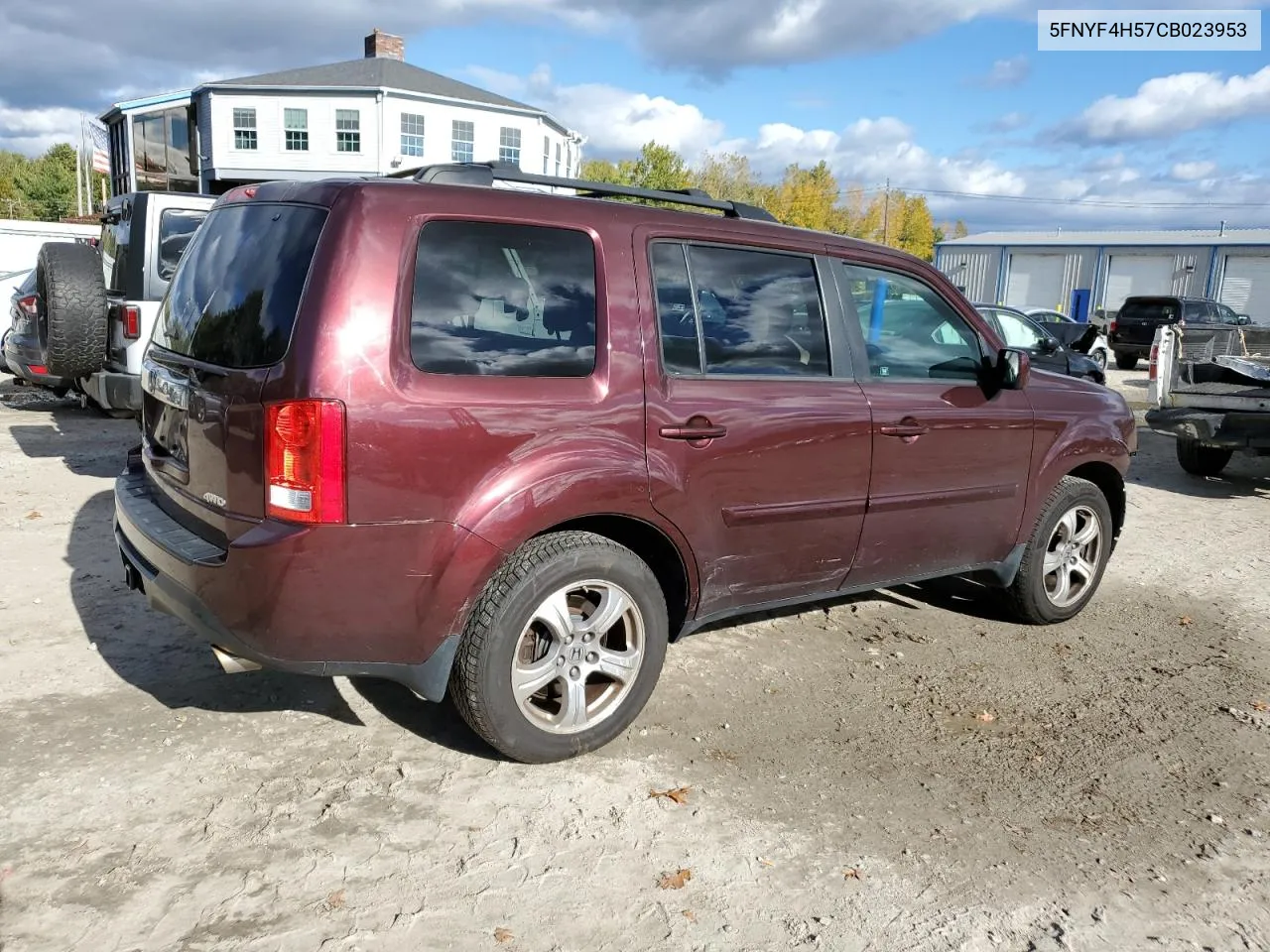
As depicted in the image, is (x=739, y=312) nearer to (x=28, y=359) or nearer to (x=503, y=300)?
(x=503, y=300)

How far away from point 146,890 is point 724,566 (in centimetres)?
214

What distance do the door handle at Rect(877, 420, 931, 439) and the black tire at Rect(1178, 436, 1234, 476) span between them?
7007 millimetres

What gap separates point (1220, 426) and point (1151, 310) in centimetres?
1843

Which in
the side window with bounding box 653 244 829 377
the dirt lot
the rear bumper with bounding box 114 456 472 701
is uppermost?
the side window with bounding box 653 244 829 377

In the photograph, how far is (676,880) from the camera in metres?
2.94

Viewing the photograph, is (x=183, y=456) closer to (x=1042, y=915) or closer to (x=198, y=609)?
(x=198, y=609)

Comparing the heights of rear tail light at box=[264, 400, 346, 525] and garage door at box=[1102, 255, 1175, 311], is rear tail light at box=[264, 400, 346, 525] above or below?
below

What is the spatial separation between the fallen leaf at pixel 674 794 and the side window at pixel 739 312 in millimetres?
1456

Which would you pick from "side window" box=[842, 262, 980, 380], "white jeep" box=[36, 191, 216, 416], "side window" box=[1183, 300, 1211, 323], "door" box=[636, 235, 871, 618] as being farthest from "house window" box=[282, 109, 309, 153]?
"door" box=[636, 235, 871, 618]

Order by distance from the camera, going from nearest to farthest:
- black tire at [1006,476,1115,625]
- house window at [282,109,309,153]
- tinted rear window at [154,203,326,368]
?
tinted rear window at [154,203,326,368], black tire at [1006,476,1115,625], house window at [282,109,309,153]

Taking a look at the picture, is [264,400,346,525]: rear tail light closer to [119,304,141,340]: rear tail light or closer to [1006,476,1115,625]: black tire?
[1006,476,1115,625]: black tire

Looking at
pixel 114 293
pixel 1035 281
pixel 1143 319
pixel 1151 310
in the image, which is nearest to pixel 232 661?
pixel 114 293

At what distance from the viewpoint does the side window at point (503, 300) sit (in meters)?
3.15

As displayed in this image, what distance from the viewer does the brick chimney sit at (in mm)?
38938
